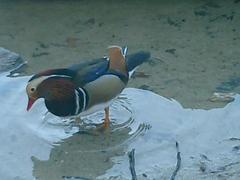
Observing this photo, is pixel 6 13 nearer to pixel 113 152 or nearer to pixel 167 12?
pixel 167 12

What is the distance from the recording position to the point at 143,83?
4203 millimetres

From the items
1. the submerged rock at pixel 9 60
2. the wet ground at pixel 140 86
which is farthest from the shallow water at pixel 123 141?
the submerged rock at pixel 9 60

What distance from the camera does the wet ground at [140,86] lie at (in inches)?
137

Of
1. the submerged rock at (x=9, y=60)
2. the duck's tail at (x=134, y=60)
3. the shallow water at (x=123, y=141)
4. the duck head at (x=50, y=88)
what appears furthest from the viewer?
the submerged rock at (x=9, y=60)

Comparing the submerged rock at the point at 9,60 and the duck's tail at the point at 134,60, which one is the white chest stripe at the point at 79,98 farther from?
the submerged rock at the point at 9,60

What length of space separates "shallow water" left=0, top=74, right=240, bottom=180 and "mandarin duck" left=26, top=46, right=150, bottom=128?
0.54ft

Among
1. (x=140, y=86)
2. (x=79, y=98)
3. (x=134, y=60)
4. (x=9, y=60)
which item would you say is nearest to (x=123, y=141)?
(x=79, y=98)

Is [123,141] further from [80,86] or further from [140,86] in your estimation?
[140,86]

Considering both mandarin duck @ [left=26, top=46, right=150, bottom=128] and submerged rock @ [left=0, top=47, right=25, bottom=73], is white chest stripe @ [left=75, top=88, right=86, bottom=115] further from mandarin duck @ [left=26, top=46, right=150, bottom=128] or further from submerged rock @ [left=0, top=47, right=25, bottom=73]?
submerged rock @ [left=0, top=47, right=25, bottom=73]

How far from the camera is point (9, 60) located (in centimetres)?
445

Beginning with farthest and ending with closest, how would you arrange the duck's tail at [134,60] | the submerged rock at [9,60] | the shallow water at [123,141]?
the submerged rock at [9,60] < the duck's tail at [134,60] < the shallow water at [123,141]

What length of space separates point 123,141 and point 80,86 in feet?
1.13

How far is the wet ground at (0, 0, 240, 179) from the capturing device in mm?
3477

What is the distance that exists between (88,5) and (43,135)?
181cm
